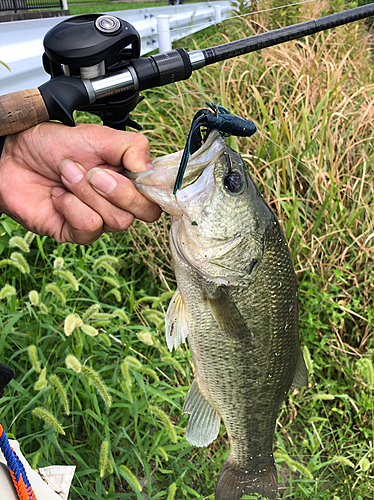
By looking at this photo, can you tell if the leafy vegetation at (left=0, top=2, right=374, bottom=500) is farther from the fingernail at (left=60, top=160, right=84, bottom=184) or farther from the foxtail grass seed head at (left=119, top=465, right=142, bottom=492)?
the fingernail at (left=60, top=160, right=84, bottom=184)

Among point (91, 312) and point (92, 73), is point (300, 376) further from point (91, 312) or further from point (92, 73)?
point (92, 73)

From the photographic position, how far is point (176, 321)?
1.64 m

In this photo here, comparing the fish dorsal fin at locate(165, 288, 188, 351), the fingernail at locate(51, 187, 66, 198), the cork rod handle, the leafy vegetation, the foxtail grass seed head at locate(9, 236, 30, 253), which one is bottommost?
the leafy vegetation

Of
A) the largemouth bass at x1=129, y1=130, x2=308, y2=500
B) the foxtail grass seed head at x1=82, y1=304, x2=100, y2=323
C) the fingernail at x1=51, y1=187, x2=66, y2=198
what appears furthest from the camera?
the foxtail grass seed head at x1=82, y1=304, x2=100, y2=323

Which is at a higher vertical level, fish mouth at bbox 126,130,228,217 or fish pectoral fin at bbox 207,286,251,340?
fish mouth at bbox 126,130,228,217

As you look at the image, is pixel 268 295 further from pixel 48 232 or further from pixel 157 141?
pixel 157 141

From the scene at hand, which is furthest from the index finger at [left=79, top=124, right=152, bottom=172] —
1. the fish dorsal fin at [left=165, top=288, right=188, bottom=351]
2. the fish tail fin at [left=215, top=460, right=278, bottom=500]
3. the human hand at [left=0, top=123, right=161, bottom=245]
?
the fish tail fin at [left=215, top=460, right=278, bottom=500]

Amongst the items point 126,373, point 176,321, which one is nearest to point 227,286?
point 176,321

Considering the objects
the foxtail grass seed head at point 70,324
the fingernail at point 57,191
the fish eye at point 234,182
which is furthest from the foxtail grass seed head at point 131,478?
the fish eye at point 234,182

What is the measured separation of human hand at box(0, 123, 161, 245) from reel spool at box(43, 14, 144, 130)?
0.13 metres

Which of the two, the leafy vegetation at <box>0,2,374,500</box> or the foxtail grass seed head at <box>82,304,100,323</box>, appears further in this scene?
the leafy vegetation at <box>0,2,374,500</box>

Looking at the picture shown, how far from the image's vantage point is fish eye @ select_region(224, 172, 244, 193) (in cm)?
150

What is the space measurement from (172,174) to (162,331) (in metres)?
2.03

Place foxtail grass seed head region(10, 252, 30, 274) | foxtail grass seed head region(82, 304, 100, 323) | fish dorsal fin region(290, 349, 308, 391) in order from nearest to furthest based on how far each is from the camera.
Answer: fish dorsal fin region(290, 349, 308, 391) → foxtail grass seed head region(82, 304, 100, 323) → foxtail grass seed head region(10, 252, 30, 274)
